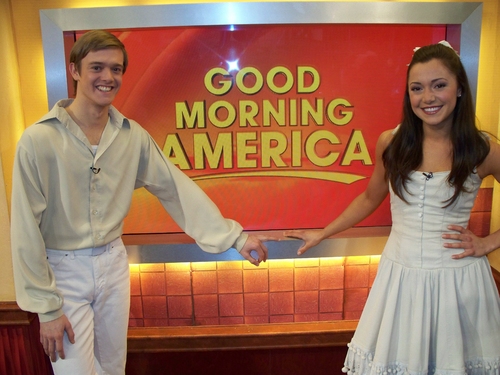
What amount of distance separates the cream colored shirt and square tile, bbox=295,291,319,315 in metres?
1.08

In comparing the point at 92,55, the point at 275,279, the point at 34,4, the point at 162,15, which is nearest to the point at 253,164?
the point at 275,279

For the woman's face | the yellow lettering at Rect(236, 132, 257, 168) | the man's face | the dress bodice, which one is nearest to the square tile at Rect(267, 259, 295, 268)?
the yellow lettering at Rect(236, 132, 257, 168)

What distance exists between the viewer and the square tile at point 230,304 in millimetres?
3078

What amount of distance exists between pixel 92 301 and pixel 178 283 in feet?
3.63

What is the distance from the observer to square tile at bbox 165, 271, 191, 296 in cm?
305

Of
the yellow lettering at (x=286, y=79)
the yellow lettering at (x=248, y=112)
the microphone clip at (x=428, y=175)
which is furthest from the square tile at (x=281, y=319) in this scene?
the microphone clip at (x=428, y=175)

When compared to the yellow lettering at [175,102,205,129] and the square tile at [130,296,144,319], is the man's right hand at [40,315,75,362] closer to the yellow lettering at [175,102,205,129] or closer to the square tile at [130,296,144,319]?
the square tile at [130,296,144,319]

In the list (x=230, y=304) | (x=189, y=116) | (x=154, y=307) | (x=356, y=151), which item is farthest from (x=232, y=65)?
(x=154, y=307)

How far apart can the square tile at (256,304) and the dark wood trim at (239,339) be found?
125 millimetres

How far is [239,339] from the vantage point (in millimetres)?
3012

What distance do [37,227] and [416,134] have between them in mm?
1568

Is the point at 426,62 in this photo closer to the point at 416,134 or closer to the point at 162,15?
the point at 416,134

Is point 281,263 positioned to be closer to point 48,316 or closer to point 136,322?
point 136,322

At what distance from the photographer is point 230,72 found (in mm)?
2762
